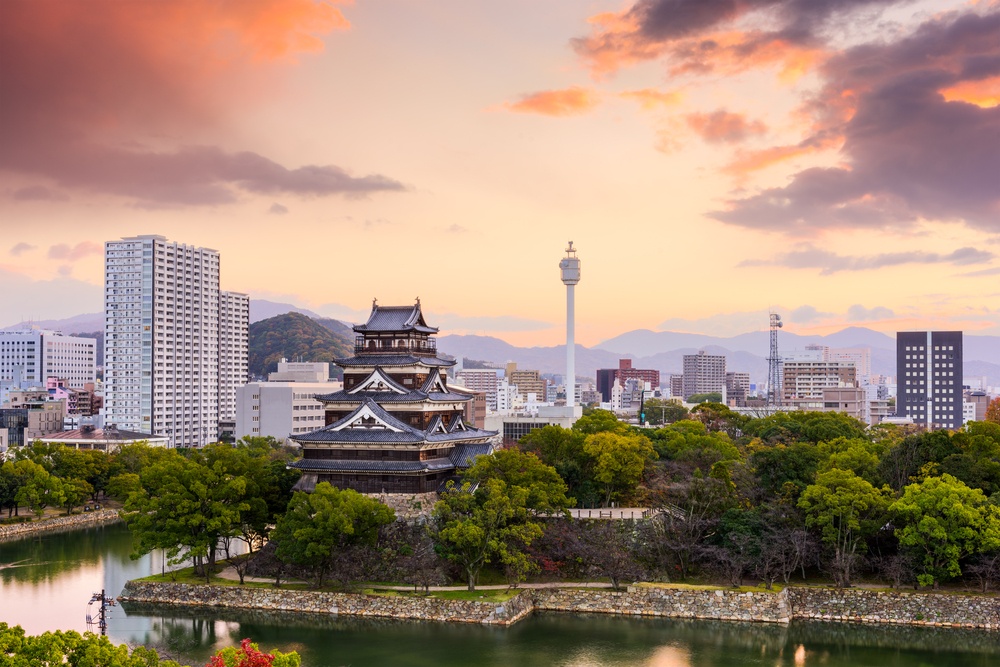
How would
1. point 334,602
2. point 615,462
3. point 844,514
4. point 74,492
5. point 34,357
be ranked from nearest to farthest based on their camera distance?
point 334,602 < point 844,514 < point 615,462 < point 74,492 < point 34,357

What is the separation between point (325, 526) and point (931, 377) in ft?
304

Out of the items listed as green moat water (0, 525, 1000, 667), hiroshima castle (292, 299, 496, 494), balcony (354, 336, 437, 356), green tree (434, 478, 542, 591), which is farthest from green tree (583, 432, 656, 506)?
green moat water (0, 525, 1000, 667)

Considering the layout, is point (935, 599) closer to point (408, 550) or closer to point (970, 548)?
point (970, 548)

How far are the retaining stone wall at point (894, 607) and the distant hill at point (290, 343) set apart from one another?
122 meters

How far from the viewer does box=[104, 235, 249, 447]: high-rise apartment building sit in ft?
265

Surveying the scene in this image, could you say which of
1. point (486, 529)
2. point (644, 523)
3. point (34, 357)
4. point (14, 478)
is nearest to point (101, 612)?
point (486, 529)

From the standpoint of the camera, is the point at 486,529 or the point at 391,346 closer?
the point at 486,529

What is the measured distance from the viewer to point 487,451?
132 feet

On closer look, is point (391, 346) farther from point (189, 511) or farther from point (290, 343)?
point (290, 343)

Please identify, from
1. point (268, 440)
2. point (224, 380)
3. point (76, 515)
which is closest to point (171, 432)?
point (224, 380)

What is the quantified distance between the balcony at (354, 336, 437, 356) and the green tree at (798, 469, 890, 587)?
16562mm

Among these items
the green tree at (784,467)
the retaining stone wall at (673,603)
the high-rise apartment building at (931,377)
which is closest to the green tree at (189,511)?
the retaining stone wall at (673,603)

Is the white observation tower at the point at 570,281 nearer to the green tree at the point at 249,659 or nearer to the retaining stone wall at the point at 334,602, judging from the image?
the retaining stone wall at the point at 334,602

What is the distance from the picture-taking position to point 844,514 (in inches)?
1224
